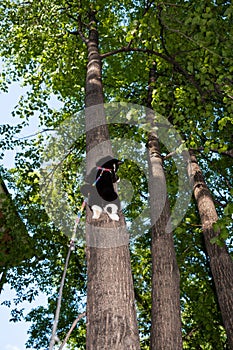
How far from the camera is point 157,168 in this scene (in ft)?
26.7

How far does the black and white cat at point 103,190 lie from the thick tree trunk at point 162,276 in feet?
7.51

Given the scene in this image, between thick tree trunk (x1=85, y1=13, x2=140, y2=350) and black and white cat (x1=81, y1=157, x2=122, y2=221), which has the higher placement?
black and white cat (x1=81, y1=157, x2=122, y2=221)

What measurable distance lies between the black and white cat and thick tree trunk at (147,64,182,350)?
229 cm

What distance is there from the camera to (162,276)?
19.3ft

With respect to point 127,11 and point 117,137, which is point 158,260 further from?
point 127,11

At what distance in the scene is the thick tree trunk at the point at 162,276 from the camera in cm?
507

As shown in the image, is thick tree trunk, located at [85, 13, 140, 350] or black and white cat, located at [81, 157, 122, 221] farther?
black and white cat, located at [81, 157, 122, 221]

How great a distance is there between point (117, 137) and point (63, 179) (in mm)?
2607

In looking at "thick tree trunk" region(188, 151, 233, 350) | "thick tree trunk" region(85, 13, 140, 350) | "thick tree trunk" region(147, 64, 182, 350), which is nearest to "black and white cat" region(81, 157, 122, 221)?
"thick tree trunk" region(85, 13, 140, 350)

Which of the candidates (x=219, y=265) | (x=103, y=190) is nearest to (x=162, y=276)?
(x=219, y=265)

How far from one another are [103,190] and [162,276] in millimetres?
2493

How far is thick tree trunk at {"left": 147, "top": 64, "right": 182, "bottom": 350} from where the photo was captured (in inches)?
200

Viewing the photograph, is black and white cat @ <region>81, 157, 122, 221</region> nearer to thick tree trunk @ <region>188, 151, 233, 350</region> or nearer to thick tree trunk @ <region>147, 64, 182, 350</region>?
thick tree trunk @ <region>147, 64, 182, 350</region>

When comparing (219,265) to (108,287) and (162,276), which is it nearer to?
(162,276)
